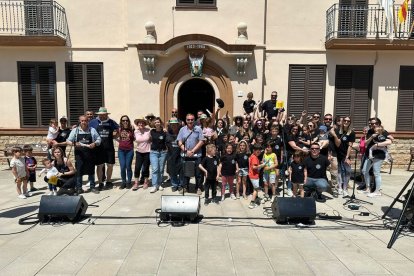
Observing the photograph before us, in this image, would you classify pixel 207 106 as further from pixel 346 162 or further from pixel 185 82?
pixel 346 162

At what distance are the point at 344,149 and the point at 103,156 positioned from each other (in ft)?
18.8

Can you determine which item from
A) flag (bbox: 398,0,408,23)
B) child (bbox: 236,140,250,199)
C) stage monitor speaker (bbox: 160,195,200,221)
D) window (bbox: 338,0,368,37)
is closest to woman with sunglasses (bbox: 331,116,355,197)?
child (bbox: 236,140,250,199)

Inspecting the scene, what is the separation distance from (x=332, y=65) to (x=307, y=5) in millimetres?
2225

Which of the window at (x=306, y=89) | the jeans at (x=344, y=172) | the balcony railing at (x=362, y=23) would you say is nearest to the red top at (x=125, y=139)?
the jeans at (x=344, y=172)

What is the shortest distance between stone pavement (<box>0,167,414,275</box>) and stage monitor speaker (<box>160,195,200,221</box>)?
23 centimetres

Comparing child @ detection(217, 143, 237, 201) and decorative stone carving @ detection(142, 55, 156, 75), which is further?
decorative stone carving @ detection(142, 55, 156, 75)

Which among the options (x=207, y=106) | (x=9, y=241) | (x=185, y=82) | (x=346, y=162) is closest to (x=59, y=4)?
(x=185, y=82)

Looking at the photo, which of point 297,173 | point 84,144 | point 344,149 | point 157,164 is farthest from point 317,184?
point 84,144

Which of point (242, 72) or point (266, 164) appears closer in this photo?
point (266, 164)

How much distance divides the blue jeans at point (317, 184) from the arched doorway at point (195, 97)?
5861 mm

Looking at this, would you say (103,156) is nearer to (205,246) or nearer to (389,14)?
(205,246)

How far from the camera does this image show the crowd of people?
7.07 m

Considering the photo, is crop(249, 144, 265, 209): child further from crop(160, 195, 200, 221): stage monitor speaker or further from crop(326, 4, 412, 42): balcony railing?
crop(326, 4, 412, 42): balcony railing

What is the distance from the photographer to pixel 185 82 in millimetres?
11516
